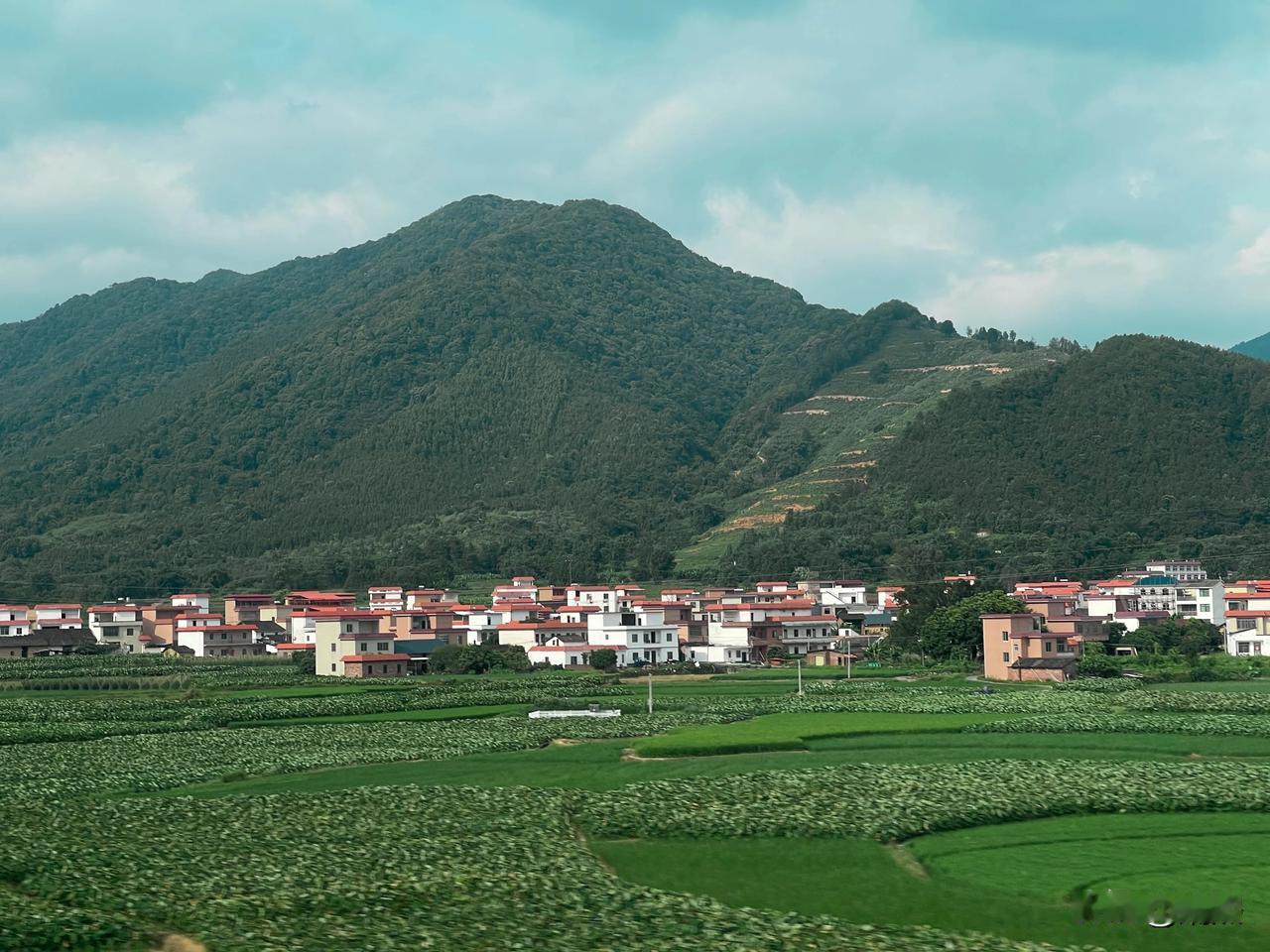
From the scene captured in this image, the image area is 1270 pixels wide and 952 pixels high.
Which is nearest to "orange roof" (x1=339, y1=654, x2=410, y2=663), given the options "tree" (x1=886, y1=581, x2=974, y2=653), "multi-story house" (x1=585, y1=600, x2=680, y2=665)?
"multi-story house" (x1=585, y1=600, x2=680, y2=665)

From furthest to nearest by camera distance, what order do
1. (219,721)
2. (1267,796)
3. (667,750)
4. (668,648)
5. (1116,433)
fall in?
(1116,433)
(668,648)
(219,721)
(667,750)
(1267,796)

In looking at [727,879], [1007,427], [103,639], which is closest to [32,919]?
[727,879]

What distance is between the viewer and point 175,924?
20.8 metres

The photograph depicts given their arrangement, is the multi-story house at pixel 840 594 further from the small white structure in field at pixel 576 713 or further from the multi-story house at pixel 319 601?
the small white structure in field at pixel 576 713

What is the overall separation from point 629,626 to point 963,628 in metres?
20.0

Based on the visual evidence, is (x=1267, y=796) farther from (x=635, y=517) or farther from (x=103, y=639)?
(x=635, y=517)

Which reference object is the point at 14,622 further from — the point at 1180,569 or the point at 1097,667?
the point at 1180,569

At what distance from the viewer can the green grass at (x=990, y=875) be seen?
69.8 ft

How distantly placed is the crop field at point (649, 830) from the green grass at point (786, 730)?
154 millimetres

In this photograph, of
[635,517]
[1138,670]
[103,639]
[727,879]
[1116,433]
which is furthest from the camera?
[635,517]

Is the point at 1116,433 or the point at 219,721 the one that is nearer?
the point at 219,721

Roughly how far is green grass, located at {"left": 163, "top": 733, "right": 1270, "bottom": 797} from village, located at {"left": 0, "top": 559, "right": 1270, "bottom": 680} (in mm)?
26734

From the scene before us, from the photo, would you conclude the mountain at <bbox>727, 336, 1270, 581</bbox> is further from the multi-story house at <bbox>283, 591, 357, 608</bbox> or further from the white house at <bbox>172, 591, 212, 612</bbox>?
the white house at <bbox>172, 591, 212, 612</bbox>

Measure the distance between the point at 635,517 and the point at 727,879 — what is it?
6225 inches
